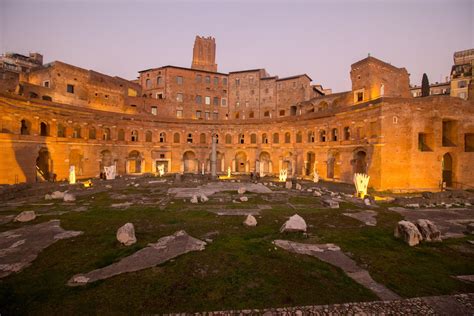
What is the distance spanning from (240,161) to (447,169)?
27.4 m

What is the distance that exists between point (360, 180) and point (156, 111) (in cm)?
3497

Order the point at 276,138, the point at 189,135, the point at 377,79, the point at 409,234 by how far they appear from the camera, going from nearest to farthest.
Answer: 1. the point at 409,234
2. the point at 377,79
3. the point at 276,138
4. the point at 189,135

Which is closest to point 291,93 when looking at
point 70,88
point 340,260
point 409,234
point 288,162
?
point 288,162

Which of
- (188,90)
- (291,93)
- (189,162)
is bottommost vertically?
(189,162)

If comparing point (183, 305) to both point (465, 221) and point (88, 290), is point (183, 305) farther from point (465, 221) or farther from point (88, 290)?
point (465, 221)

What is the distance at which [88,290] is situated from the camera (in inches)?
197

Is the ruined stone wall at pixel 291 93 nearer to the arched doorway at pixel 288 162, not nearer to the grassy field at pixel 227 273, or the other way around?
the arched doorway at pixel 288 162

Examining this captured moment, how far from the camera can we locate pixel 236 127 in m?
38.7

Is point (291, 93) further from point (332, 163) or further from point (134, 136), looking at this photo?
point (134, 136)

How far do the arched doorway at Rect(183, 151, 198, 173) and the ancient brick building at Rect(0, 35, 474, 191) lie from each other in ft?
0.58

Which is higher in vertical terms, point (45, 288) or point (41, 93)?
point (41, 93)

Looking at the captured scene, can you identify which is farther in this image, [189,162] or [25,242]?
[189,162]

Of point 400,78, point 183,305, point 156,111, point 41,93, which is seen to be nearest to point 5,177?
point 41,93

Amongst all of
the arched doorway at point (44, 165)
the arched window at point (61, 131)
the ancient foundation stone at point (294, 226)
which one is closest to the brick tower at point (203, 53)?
the arched window at point (61, 131)
